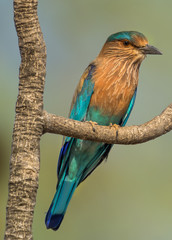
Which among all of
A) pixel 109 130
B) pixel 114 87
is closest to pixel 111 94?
pixel 114 87

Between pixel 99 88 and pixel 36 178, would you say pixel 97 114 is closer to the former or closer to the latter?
pixel 99 88

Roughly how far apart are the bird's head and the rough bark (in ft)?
5.27

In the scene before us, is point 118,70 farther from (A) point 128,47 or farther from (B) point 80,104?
(B) point 80,104

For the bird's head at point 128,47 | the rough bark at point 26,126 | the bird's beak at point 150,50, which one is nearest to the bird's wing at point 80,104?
the bird's head at point 128,47

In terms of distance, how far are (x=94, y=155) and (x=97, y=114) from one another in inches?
17.7

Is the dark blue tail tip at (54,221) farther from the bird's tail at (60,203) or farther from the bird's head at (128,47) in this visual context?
the bird's head at (128,47)

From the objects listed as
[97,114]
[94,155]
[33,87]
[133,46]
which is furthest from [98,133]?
[133,46]

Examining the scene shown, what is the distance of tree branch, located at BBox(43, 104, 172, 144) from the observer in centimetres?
271

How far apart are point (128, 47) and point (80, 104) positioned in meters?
0.75

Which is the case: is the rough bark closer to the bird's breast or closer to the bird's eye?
the bird's breast

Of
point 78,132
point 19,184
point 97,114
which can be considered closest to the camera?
point 19,184

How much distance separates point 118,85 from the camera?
383 cm

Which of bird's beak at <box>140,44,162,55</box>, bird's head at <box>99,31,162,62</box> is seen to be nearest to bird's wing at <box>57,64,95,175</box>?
bird's head at <box>99,31,162,62</box>

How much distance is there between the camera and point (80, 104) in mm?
3818
